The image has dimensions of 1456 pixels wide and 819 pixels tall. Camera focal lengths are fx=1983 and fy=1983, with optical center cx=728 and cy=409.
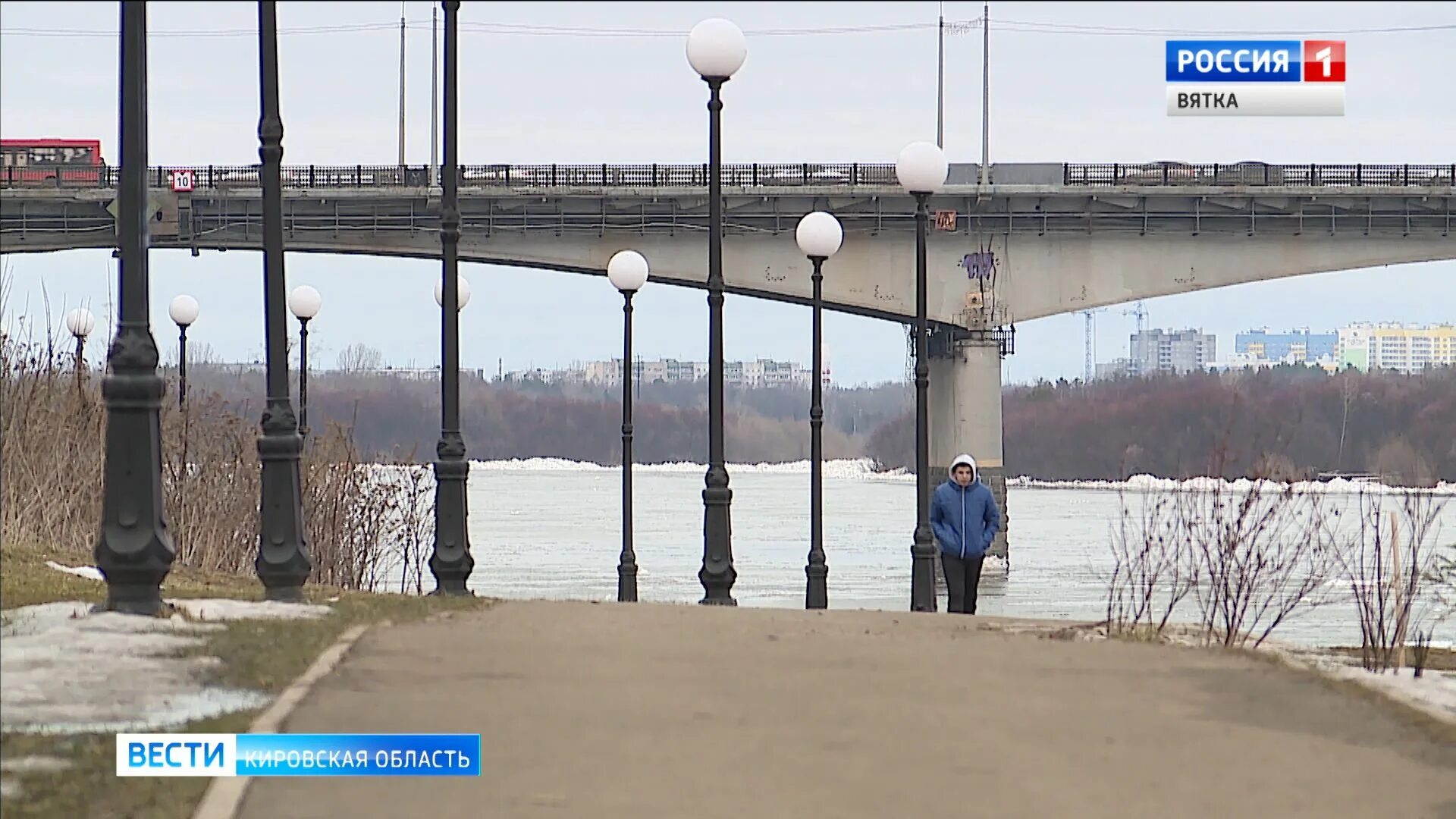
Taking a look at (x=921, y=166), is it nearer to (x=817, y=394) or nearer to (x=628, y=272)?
(x=817, y=394)

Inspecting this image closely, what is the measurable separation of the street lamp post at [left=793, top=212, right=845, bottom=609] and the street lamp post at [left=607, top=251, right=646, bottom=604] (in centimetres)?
265

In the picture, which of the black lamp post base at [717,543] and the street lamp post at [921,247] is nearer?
the black lamp post base at [717,543]

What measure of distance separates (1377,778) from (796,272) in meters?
45.0

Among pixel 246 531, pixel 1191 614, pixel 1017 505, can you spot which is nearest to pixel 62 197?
pixel 246 531

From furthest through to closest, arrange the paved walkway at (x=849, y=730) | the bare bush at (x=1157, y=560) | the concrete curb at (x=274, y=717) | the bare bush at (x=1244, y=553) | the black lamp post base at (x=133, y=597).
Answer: the bare bush at (x=1157, y=560) → the bare bush at (x=1244, y=553) → the black lamp post base at (x=133, y=597) → the paved walkway at (x=849, y=730) → the concrete curb at (x=274, y=717)

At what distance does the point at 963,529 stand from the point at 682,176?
37378 mm

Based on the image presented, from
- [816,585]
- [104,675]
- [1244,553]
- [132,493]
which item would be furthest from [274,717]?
[816,585]

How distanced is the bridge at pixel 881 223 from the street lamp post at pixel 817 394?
1104 inches

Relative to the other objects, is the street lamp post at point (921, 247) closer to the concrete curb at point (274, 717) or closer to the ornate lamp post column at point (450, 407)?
the ornate lamp post column at point (450, 407)

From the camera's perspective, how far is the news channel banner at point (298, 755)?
8.05 m

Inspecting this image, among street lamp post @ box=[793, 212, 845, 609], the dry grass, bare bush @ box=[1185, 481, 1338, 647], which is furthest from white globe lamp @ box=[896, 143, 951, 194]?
the dry grass

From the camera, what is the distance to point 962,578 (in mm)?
16938

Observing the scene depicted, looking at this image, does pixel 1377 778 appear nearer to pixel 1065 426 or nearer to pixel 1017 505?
pixel 1017 505

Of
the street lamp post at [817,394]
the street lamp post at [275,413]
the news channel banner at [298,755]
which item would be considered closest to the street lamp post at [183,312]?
the street lamp post at [817,394]
